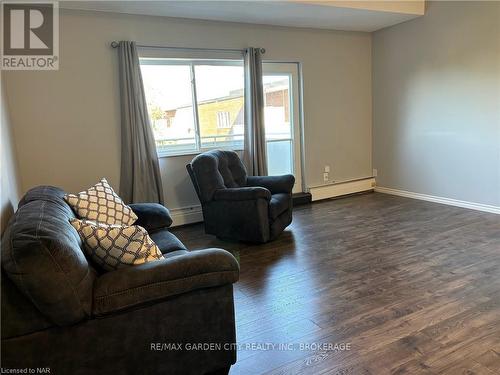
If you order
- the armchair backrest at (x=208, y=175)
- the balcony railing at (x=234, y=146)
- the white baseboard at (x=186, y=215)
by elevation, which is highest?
the balcony railing at (x=234, y=146)

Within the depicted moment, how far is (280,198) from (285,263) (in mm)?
891

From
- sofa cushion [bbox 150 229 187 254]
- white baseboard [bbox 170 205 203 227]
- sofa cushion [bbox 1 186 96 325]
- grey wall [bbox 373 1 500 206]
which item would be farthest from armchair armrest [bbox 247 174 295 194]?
sofa cushion [bbox 1 186 96 325]

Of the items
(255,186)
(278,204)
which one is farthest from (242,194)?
(255,186)

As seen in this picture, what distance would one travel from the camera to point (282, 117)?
17.2 feet

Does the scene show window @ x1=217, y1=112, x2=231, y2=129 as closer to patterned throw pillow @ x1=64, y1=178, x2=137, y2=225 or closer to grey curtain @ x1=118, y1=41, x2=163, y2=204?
grey curtain @ x1=118, y1=41, x2=163, y2=204

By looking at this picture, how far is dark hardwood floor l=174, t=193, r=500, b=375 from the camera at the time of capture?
1.92 metres

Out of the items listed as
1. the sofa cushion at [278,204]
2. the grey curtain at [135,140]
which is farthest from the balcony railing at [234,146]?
the sofa cushion at [278,204]

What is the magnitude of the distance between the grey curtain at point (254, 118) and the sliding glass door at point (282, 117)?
0.32 m

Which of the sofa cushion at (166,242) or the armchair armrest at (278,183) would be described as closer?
the sofa cushion at (166,242)

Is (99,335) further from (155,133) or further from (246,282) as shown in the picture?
(155,133)

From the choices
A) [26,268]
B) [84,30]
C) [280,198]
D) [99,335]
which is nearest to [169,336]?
[99,335]

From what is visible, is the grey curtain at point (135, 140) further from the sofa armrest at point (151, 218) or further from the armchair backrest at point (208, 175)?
the sofa armrest at point (151, 218)

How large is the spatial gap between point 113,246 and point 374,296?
1804 mm

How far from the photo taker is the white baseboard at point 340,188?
5488 mm
